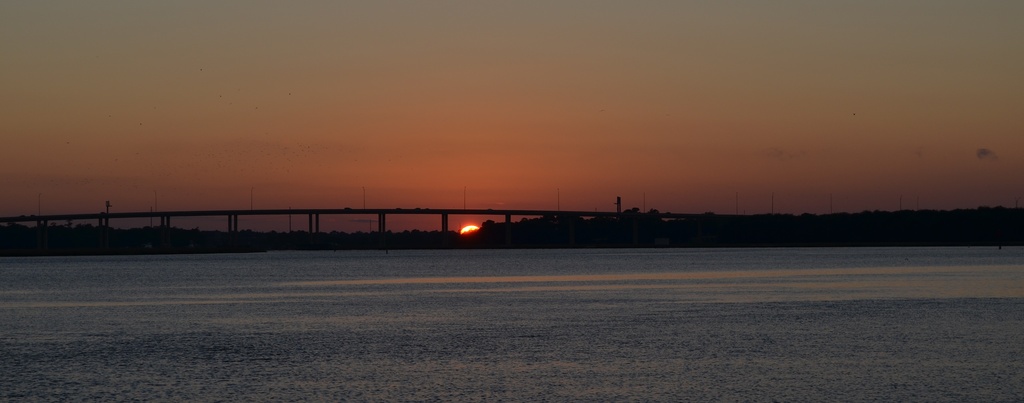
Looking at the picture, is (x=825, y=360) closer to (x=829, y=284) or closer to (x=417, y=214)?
(x=829, y=284)

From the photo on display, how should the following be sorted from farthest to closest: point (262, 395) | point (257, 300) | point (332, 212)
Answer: point (332, 212) < point (257, 300) < point (262, 395)

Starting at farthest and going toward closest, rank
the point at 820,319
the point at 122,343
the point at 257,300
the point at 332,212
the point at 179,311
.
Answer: the point at 332,212, the point at 257,300, the point at 179,311, the point at 820,319, the point at 122,343

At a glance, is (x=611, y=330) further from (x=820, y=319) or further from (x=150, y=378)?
(x=150, y=378)

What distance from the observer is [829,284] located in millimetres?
69438

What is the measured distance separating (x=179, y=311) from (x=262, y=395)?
26522 millimetres

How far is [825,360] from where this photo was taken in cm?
2667

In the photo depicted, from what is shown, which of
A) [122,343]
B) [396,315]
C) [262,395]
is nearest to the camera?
[262,395]

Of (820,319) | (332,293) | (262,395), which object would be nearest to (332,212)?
(332,293)

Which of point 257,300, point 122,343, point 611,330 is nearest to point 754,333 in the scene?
point 611,330

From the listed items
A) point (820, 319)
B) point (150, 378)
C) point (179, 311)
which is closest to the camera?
point (150, 378)

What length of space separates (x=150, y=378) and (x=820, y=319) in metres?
22.6

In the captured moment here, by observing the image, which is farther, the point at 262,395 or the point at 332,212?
the point at 332,212

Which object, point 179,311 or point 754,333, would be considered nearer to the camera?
point 754,333

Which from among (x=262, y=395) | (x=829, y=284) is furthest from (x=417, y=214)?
(x=262, y=395)
